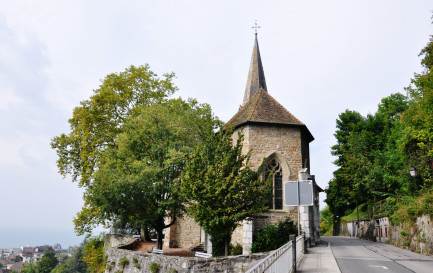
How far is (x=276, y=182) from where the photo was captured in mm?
18328

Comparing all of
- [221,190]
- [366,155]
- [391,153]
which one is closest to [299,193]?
[221,190]

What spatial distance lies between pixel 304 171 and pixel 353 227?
912 inches

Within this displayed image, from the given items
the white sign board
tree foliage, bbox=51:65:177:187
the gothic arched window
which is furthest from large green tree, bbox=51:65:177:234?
the white sign board

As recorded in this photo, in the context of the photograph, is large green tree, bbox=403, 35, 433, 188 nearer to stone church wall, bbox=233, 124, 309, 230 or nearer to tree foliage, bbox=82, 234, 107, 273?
stone church wall, bbox=233, 124, 309, 230

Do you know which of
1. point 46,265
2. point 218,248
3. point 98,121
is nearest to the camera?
point 218,248

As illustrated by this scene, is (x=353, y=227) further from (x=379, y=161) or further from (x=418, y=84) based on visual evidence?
(x=418, y=84)

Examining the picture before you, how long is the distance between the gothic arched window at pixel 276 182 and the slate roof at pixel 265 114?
8.42ft

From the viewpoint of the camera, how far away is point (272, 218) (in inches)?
682

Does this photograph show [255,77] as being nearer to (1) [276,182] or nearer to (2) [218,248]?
(1) [276,182]

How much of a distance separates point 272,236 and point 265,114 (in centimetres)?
735

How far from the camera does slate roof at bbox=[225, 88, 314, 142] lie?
1847 cm

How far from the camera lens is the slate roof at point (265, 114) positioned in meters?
18.5

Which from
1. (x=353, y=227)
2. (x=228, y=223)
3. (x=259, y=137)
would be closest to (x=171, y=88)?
(x=259, y=137)

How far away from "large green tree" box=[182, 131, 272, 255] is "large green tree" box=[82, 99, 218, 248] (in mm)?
2579
